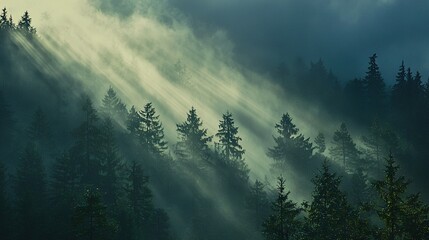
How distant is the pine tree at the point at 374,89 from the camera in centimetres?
11256

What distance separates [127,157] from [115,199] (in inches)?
1100

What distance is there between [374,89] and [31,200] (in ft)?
290

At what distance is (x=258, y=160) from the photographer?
115250mm

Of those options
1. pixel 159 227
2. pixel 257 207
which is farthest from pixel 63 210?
pixel 257 207

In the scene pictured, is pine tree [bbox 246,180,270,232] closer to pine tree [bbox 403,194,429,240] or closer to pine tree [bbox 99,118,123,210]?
pine tree [bbox 99,118,123,210]

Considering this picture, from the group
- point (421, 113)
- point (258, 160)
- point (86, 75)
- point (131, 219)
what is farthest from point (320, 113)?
point (131, 219)

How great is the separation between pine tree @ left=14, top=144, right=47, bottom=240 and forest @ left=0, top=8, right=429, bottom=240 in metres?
0.16

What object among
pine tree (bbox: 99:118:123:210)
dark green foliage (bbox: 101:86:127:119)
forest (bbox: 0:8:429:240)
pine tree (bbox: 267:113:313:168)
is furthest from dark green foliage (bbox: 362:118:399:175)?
dark green foliage (bbox: 101:86:127:119)

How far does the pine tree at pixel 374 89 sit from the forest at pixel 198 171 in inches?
12.6

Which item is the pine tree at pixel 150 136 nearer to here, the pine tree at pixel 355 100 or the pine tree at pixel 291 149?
the pine tree at pixel 291 149

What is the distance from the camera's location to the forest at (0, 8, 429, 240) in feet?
121

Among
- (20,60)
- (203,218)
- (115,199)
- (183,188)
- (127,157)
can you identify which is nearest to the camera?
(115,199)

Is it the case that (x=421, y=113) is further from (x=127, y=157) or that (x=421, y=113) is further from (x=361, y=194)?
(x=127, y=157)

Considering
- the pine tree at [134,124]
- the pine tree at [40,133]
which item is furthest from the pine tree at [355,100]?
the pine tree at [40,133]
